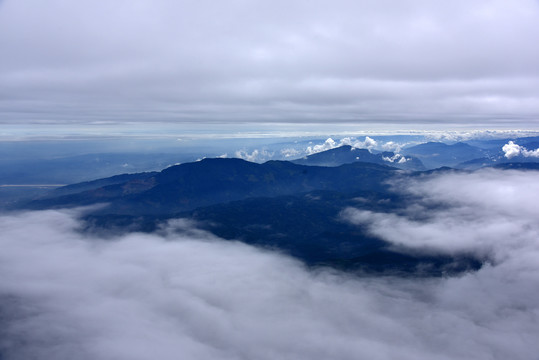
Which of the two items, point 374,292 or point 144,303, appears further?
point 374,292

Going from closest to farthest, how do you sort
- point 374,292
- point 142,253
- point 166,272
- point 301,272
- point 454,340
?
point 454,340 < point 374,292 < point 166,272 < point 301,272 < point 142,253

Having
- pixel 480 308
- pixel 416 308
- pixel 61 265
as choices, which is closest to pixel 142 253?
pixel 61 265

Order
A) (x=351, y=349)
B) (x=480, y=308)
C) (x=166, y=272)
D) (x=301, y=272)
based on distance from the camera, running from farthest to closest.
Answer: (x=301, y=272), (x=166, y=272), (x=480, y=308), (x=351, y=349)

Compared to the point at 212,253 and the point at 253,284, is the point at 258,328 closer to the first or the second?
the point at 253,284

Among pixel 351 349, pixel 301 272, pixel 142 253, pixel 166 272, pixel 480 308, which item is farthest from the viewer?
pixel 142 253

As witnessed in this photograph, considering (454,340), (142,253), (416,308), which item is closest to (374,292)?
(416,308)

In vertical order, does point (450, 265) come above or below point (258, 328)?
below

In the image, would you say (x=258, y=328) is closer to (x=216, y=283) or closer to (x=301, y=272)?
(x=216, y=283)

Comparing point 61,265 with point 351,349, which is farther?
point 61,265

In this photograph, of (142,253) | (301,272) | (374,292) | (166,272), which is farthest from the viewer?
(142,253)
